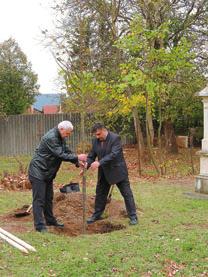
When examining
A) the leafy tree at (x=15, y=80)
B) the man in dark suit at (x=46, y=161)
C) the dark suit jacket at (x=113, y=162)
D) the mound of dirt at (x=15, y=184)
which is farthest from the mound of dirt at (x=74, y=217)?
the leafy tree at (x=15, y=80)

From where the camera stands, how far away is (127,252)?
261 inches

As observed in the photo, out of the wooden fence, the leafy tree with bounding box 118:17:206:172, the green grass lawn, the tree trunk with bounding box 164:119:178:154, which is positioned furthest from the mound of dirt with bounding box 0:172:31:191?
the wooden fence

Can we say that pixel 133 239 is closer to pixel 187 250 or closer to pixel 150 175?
pixel 187 250

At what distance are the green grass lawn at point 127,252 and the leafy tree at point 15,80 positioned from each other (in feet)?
70.1

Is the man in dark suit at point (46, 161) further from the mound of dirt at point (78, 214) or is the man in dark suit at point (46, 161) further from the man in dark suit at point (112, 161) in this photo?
the man in dark suit at point (112, 161)

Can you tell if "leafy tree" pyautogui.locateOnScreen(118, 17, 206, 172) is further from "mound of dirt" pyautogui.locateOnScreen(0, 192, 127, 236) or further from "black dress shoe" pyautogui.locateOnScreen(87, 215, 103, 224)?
"black dress shoe" pyautogui.locateOnScreen(87, 215, 103, 224)

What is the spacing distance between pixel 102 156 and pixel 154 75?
7.15 meters

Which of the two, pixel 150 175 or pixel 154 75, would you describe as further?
pixel 150 175

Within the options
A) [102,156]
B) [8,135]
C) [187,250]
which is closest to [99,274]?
[187,250]

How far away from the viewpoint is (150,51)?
49.4ft

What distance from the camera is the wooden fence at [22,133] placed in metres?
26.2

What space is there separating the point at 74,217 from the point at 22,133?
1772cm

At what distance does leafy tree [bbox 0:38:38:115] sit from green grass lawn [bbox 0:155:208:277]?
70.1ft

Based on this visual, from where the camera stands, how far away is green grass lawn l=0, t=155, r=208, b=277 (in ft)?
19.6
